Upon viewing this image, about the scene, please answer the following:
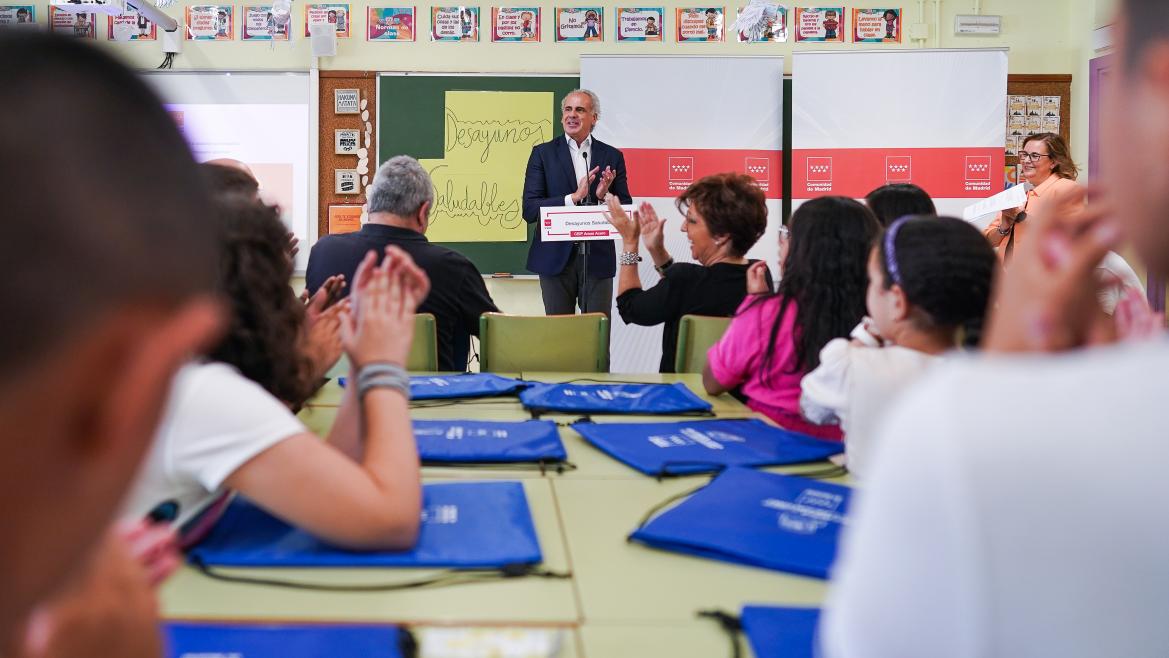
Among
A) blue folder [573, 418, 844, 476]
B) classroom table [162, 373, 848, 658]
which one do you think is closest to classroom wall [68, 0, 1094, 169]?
blue folder [573, 418, 844, 476]

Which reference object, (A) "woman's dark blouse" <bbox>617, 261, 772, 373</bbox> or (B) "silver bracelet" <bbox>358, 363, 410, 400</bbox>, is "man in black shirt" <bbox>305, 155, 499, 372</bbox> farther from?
(B) "silver bracelet" <bbox>358, 363, 410, 400</bbox>

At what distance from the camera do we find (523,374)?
304cm

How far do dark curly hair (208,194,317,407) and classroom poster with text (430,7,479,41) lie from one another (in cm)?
472

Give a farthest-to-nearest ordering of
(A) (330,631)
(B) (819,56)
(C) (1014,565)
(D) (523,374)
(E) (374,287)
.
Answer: (B) (819,56), (D) (523,374), (E) (374,287), (A) (330,631), (C) (1014,565)

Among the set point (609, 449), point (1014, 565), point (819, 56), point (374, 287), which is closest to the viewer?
point (1014, 565)

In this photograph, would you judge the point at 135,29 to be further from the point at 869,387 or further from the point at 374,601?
the point at 374,601

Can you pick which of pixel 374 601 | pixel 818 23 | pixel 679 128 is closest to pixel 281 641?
pixel 374 601

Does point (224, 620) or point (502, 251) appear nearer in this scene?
point (224, 620)

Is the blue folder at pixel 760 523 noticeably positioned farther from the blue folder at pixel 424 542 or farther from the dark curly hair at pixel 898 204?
the dark curly hair at pixel 898 204

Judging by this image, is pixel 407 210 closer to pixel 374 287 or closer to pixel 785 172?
pixel 374 287

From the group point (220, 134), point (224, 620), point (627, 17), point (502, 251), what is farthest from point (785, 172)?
point (224, 620)

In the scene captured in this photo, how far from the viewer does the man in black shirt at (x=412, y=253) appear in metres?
3.40

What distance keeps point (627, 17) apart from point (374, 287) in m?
5.02

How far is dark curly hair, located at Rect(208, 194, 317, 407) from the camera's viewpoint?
1.39 meters
